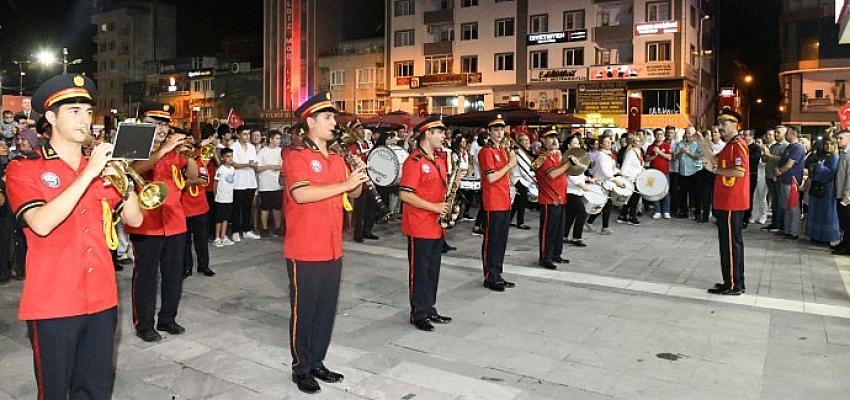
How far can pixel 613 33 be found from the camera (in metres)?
38.0

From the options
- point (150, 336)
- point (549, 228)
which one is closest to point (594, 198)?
point (549, 228)

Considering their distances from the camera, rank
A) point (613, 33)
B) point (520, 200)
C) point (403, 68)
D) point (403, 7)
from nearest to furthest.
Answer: point (520, 200) → point (613, 33) → point (403, 68) → point (403, 7)

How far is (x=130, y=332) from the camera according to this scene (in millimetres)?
6113

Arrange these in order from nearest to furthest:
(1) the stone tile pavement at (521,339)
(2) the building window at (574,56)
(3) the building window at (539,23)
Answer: (1) the stone tile pavement at (521,339) → (2) the building window at (574,56) → (3) the building window at (539,23)

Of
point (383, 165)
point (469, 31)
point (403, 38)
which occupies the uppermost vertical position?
point (403, 38)

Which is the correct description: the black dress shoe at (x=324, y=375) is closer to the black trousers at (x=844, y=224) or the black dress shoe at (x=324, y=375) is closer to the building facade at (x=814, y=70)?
the black trousers at (x=844, y=224)

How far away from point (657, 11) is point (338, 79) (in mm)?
24230

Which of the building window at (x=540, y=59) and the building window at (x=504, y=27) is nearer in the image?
the building window at (x=540, y=59)

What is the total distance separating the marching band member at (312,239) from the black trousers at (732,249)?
511 cm

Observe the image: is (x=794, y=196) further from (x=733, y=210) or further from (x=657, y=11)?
(x=657, y=11)

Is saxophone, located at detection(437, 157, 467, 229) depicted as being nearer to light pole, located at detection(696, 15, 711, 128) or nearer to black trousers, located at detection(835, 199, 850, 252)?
black trousers, located at detection(835, 199, 850, 252)

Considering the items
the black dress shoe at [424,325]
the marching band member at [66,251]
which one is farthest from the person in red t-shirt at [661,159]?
the marching band member at [66,251]

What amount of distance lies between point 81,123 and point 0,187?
15.7 ft

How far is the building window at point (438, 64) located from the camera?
44.6m
